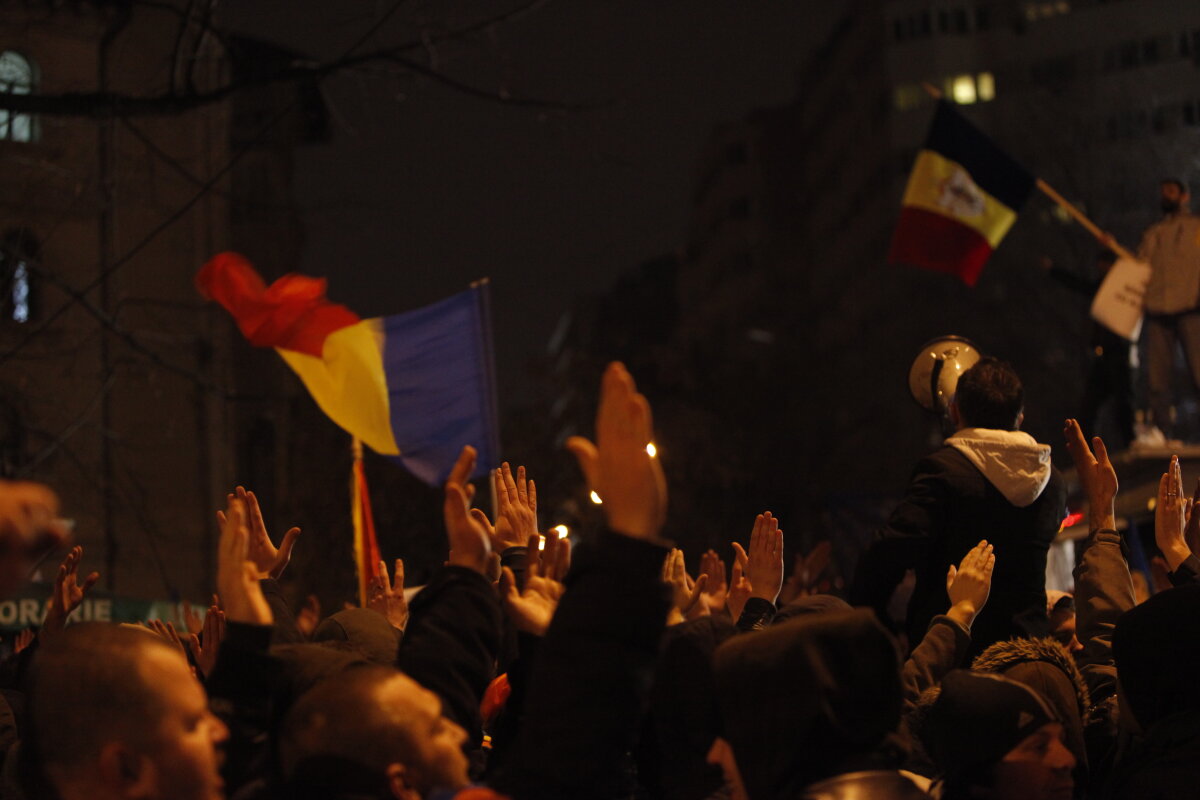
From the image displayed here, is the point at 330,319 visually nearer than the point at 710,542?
Yes

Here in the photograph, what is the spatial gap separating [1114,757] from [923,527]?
1025 mm

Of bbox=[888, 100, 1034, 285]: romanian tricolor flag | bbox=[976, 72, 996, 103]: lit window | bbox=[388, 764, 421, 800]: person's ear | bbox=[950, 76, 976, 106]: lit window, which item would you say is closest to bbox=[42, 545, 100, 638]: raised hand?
bbox=[388, 764, 421, 800]: person's ear

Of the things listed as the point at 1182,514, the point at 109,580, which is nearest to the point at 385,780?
the point at 1182,514

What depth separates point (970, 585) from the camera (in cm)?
471

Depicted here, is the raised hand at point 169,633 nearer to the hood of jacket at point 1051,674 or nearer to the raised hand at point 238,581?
the raised hand at point 238,581

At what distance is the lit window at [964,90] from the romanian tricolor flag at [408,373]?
58261mm

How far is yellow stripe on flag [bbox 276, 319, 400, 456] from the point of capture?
10.5m

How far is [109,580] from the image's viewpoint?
30.0m

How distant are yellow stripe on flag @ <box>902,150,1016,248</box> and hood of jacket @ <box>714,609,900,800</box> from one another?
9456 mm

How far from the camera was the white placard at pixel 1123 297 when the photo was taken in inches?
484

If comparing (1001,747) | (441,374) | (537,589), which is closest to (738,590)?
(537,589)

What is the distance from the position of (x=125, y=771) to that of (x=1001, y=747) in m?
1.93

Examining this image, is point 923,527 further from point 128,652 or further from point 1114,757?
point 128,652

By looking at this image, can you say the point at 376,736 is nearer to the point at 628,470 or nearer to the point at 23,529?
the point at 628,470
